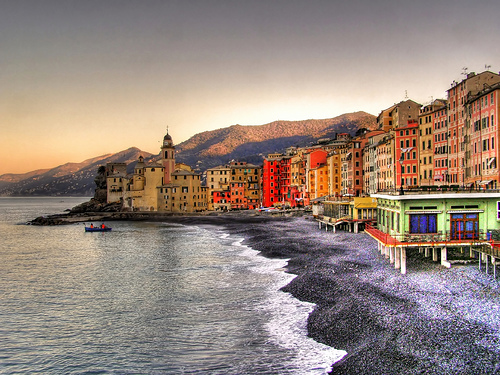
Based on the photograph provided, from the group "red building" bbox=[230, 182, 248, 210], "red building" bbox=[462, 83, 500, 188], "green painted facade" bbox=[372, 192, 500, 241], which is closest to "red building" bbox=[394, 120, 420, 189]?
"red building" bbox=[462, 83, 500, 188]

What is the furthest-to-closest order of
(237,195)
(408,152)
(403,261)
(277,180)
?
(237,195), (277,180), (408,152), (403,261)

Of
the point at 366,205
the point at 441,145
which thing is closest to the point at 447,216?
the point at 366,205

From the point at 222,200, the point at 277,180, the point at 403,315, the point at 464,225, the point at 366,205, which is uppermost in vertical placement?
the point at 277,180

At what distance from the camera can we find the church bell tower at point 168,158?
151750mm

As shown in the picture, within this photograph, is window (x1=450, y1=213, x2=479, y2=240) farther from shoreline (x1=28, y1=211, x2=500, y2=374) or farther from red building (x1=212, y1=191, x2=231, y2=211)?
red building (x1=212, y1=191, x2=231, y2=211)

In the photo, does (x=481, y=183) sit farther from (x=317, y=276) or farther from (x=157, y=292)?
(x=157, y=292)

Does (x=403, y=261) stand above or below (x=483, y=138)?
below

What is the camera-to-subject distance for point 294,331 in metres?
25.0

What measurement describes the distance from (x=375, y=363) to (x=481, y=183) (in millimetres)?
41090

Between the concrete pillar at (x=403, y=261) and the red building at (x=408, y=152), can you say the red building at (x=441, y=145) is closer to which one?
the red building at (x=408, y=152)

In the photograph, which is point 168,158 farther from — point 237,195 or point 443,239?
point 443,239

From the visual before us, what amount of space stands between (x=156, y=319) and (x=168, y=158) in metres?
129

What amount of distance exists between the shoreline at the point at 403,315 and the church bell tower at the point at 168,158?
379ft

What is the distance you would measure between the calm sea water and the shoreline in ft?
4.68
